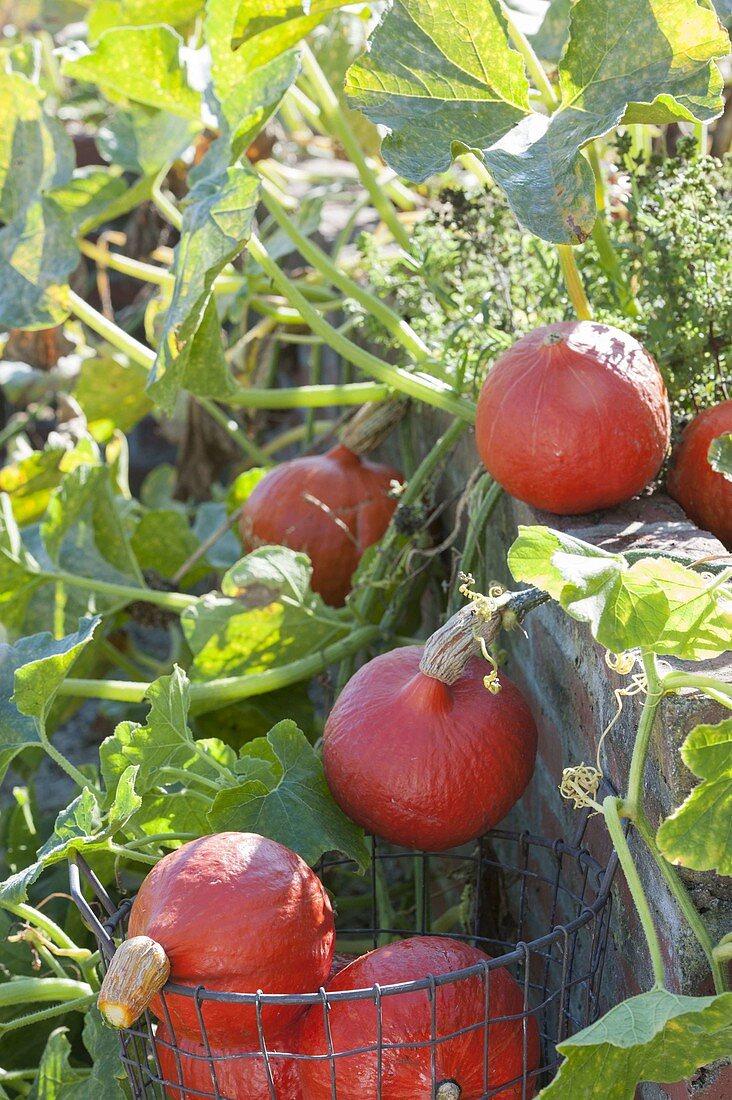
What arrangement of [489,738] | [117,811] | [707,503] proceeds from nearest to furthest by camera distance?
[117,811] → [489,738] → [707,503]

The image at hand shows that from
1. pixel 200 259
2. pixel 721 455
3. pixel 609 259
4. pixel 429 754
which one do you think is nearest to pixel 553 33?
pixel 609 259

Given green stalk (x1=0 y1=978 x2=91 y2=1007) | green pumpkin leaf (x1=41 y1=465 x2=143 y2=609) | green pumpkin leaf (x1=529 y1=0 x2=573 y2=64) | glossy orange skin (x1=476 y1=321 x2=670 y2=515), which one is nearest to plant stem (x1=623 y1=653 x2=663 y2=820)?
glossy orange skin (x1=476 y1=321 x2=670 y2=515)

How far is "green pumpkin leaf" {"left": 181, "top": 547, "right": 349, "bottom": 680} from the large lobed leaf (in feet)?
1.77

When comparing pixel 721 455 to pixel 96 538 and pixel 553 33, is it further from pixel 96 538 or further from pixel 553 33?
pixel 96 538

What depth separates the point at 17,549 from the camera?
1589 mm

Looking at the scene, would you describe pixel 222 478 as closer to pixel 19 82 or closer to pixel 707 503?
pixel 19 82

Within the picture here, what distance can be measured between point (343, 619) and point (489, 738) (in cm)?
53

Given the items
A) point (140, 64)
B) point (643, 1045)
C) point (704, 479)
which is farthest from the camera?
point (140, 64)

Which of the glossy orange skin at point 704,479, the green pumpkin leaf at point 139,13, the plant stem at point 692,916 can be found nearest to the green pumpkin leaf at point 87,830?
the plant stem at point 692,916

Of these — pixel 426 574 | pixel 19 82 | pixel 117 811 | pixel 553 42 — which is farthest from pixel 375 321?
pixel 117 811

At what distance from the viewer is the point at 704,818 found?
0.71 metres

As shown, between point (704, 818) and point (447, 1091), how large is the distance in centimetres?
29

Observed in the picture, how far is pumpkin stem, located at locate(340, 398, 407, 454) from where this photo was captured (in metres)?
1.71

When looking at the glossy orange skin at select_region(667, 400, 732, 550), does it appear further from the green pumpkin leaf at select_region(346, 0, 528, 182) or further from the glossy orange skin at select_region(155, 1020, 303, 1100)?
the glossy orange skin at select_region(155, 1020, 303, 1100)
